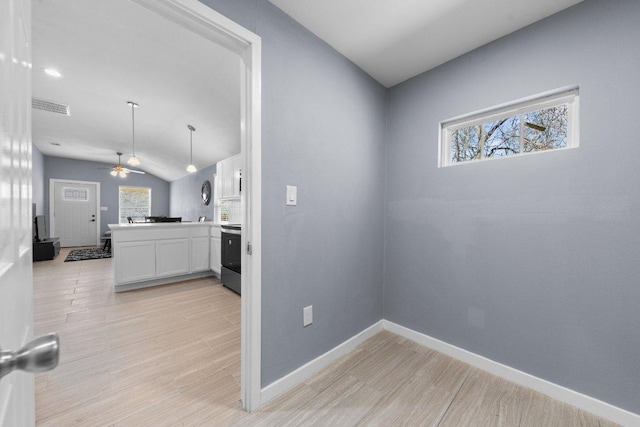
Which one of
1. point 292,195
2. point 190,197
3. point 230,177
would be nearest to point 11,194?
point 292,195

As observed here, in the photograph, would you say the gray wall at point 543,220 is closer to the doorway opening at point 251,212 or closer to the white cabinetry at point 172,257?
the doorway opening at point 251,212

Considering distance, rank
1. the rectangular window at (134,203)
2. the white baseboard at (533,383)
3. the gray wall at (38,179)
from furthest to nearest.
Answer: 1. the rectangular window at (134,203)
2. the gray wall at (38,179)
3. the white baseboard at (533,383)

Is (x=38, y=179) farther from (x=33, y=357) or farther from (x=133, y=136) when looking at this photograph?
(x=33, y=357)

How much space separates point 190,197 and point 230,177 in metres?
3.01

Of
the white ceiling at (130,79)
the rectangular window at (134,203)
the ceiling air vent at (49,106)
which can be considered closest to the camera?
the white ceiling at (130,79)

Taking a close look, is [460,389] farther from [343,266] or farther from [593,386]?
[343,266]

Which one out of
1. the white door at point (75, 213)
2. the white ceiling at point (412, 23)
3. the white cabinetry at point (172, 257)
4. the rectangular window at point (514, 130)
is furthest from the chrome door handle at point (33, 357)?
the white door at point (75, 213)

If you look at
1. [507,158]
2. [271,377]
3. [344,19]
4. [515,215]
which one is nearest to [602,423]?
[515,215]

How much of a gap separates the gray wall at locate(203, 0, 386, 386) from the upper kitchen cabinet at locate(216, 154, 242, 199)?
2.92 m

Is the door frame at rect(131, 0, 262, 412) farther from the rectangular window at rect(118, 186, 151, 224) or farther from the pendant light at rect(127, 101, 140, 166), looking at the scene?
the rectangular window at rect(118, 186, 151, 224)

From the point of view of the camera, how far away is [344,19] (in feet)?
5.28

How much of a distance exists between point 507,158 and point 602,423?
1602 mm

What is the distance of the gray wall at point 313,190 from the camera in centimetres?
151

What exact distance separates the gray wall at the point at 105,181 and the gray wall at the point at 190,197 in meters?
0.35
